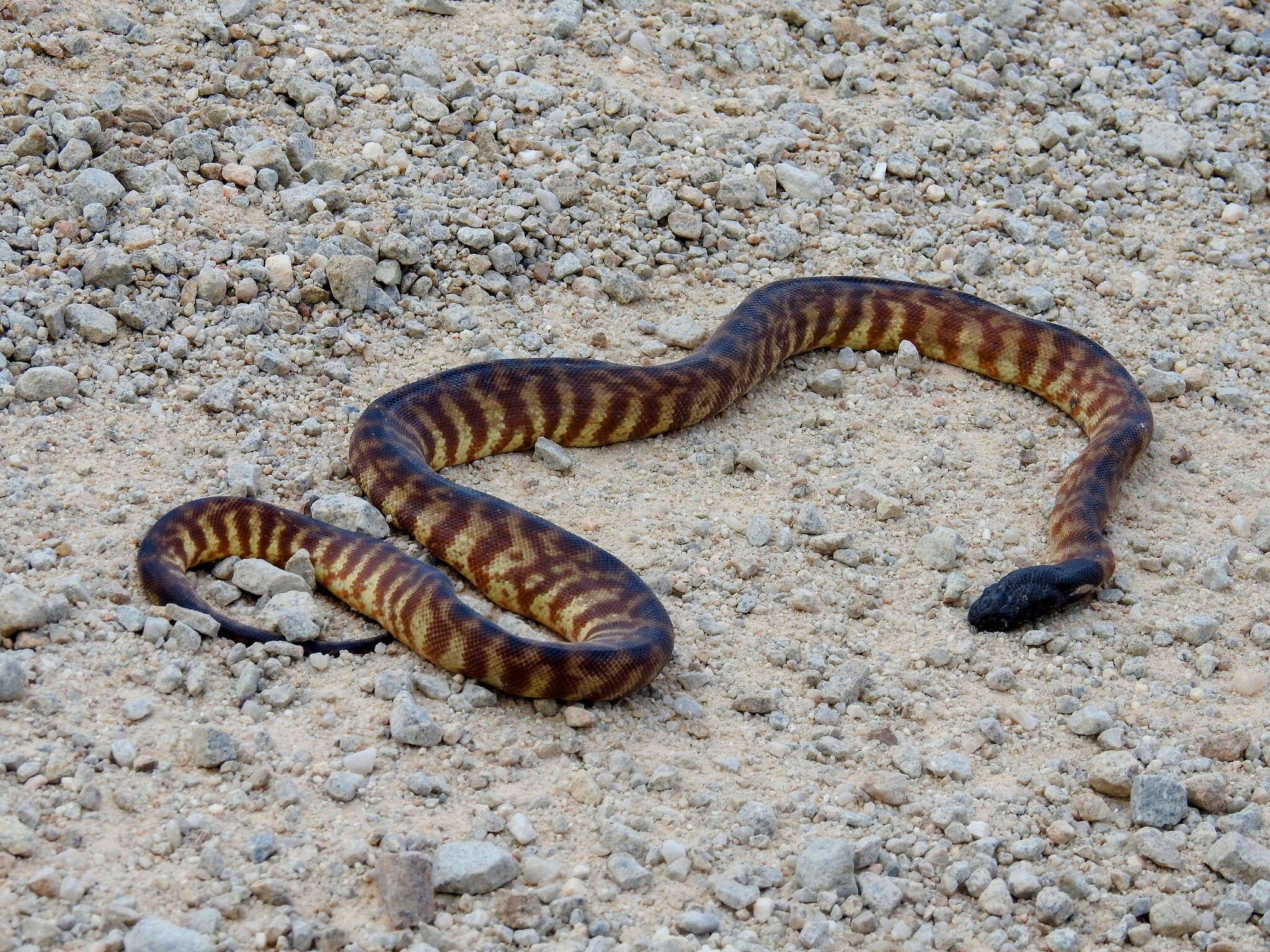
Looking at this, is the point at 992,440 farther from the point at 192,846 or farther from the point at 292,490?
the point at 192,846

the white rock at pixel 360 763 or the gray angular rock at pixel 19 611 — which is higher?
the gray angular rock at pixel 19 611

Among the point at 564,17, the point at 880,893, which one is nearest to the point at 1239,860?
the point at 880,893

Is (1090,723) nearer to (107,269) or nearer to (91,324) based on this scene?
(91,324)

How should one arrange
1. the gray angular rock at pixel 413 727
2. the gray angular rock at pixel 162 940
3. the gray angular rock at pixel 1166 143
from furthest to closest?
the gray angular rock at pixel 1166 143
the gray angular rock at pixel 413 727
the gray angular rock at pixel 162 940

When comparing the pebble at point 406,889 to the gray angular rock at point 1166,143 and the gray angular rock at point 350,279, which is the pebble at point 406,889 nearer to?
the gray angular rock at point 350,279

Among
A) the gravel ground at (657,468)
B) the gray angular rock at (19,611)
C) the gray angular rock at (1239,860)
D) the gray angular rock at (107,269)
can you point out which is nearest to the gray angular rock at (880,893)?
the gravel ground at (657,468)

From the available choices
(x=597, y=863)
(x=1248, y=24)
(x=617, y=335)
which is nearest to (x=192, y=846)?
(x=597, y=863)
